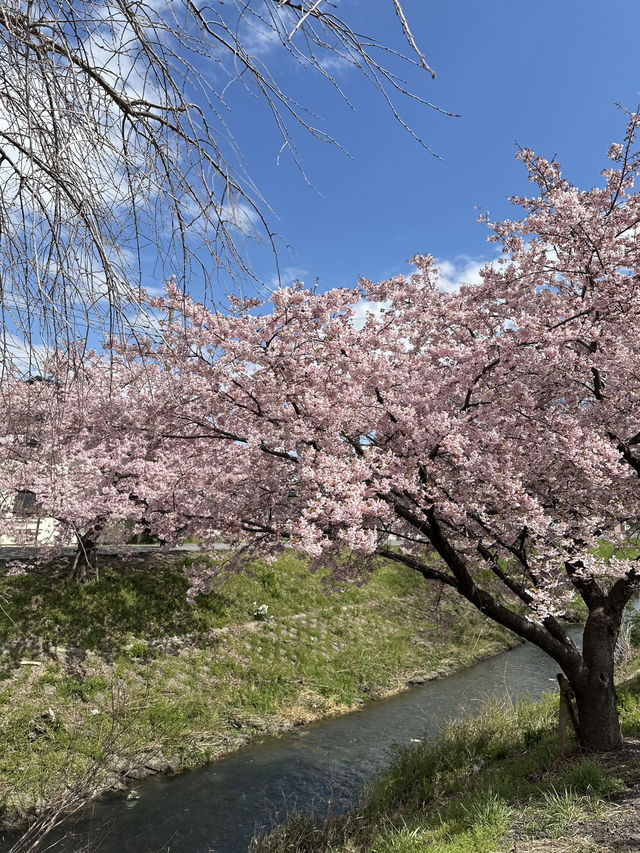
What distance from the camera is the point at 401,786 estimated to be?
7.89m

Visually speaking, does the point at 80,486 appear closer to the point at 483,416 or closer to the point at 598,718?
the point at 483,416

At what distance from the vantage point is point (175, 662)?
41.0 ft

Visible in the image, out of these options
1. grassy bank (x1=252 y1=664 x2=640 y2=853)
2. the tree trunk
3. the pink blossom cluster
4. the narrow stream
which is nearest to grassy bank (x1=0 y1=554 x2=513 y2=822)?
the narrow stream

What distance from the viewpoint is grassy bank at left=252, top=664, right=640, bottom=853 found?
186 inches

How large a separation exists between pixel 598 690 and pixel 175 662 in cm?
902

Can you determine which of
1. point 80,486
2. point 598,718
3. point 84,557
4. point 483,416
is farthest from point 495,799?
point 84,557

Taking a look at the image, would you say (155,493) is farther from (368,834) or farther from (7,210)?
(7,210)

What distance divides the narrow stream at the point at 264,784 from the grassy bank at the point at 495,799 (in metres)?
0.99

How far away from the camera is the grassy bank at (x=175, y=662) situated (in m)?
9.61

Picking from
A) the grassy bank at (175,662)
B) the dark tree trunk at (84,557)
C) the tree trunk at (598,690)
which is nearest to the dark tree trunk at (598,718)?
the tree trunk at (598,690)

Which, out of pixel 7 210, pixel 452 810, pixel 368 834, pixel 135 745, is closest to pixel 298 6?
pixel 7 210

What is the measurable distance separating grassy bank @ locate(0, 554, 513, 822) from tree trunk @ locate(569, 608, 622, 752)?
244cm

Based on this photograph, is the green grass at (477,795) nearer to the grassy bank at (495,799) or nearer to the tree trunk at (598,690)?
the grassy bank at (495,799)

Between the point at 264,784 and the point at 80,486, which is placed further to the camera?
the point at 80,486
